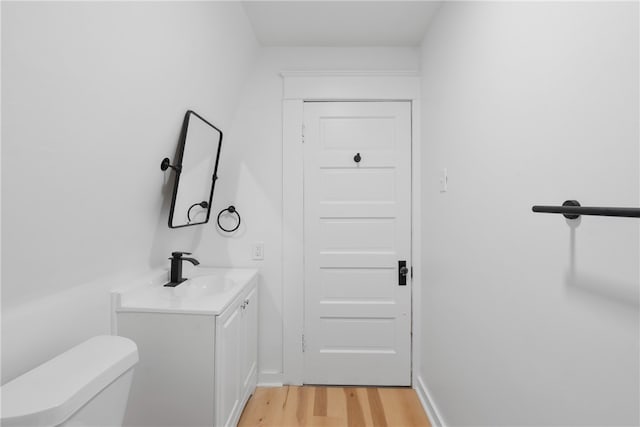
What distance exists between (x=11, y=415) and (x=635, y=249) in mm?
1472

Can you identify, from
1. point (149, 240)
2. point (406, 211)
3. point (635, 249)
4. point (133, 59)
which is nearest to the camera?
point (635, 249)

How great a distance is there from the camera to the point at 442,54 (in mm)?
1798

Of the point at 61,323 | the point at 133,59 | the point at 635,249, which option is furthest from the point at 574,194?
the point at 61,323

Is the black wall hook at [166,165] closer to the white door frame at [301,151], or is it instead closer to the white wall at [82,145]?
the white wall at [82,145]

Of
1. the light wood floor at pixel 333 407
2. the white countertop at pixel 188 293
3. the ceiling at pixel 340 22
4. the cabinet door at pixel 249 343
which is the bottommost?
the light wood floor at pixel 333 407

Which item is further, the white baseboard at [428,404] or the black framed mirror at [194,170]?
Answer: the white baseboard at [428,404]

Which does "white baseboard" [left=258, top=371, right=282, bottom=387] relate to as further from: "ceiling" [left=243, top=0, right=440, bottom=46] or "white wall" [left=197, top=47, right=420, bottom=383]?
"ceiling" [left=243, top=0, right=440, bottom=46]

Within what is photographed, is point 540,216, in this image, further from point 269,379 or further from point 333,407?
point 269,379

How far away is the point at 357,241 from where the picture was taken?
226 centimetres

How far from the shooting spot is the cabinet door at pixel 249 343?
72.9 inches

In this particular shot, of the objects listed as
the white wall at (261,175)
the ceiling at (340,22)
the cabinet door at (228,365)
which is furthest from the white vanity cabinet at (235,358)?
the ceiling at (340,22)

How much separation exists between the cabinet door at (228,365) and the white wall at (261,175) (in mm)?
533

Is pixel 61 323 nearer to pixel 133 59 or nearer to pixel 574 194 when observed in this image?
pixel 133 59

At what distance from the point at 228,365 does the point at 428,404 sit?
1.30 m
